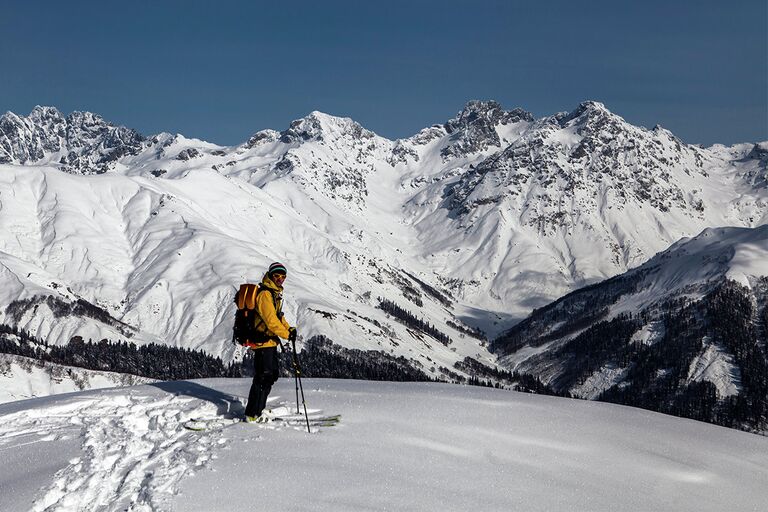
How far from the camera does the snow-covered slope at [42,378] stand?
470 ft

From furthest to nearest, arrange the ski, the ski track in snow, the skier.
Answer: the skier, the ski, the ski track in snow

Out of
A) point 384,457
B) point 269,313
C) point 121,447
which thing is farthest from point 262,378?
point 384,457

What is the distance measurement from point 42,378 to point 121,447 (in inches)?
6016

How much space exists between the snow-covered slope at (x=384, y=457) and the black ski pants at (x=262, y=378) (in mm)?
751

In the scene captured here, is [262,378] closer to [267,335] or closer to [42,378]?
[267,335]

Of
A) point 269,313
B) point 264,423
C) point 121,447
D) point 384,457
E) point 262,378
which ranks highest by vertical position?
point 269,313

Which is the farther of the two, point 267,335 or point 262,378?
point 267,335

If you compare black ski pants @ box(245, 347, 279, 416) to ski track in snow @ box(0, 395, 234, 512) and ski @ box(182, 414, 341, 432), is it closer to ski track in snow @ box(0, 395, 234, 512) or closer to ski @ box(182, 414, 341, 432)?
ski @ box(182, 414, 341, 432)

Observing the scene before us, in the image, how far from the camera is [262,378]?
18.4m

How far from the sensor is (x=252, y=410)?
18.0 m

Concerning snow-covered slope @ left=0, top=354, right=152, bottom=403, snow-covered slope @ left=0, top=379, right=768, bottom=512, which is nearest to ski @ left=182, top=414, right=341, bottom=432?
snow-covered slope @ left=0, top=379, right=768, bottom=512

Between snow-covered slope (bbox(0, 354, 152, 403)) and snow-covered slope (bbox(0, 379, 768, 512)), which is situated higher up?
snow-covered slope (bbox(0, 379, 768, 512))

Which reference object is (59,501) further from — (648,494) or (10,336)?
(10,336)

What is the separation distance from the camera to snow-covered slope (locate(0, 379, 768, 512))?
1320cm
